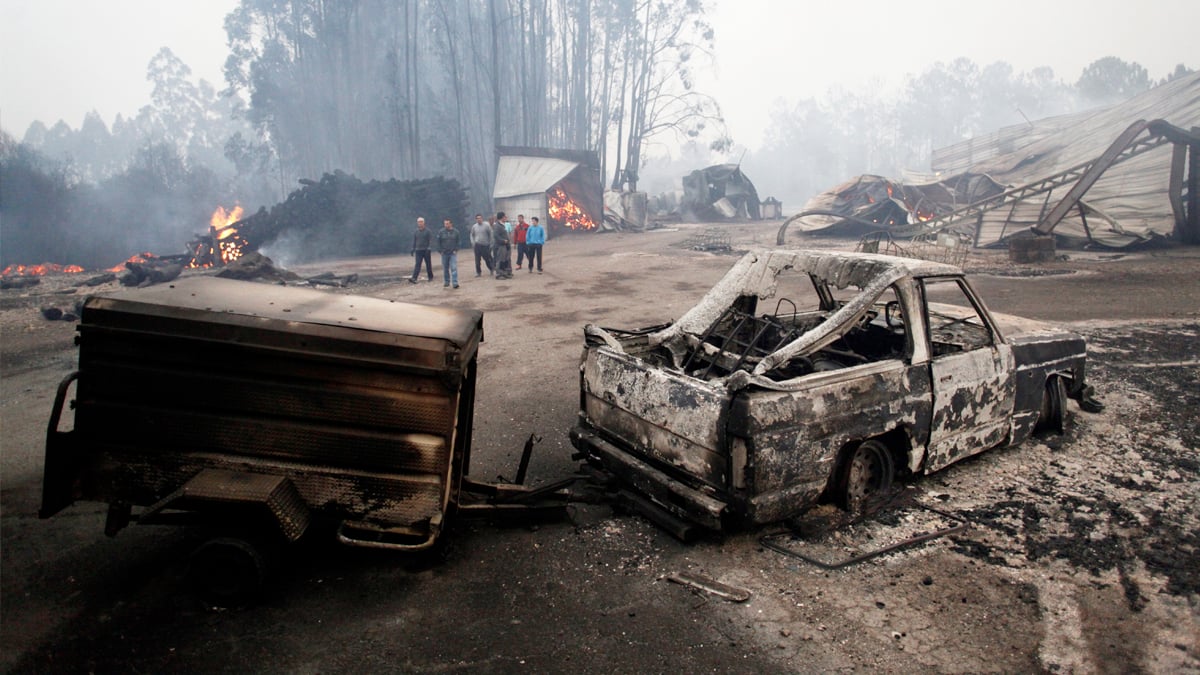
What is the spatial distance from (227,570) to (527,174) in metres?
28.2

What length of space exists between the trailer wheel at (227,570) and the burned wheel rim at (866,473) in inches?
132

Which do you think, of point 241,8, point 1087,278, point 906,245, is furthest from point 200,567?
point 241,8

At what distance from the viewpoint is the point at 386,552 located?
12.4ft

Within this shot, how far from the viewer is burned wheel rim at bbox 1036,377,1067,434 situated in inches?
210

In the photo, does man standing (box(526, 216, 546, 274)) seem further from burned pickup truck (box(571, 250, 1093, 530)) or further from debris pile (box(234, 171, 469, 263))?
burned pickup truck (box(571, 250, 1093, 530))

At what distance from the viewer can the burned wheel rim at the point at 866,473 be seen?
4.12 meters

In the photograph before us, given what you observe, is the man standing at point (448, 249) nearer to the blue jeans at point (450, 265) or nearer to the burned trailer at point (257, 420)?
the blue jeans at point (450, 265)

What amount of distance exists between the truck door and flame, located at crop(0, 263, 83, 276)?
24.9 m

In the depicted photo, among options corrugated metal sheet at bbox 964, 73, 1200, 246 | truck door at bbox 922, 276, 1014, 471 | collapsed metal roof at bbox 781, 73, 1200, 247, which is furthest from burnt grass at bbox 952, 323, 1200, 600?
corrugated metal sheet at bbox 964, 73, 1200, 246

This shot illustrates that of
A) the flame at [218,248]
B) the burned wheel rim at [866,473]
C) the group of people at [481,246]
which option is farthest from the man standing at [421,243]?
the burned wheel rim at [866,473]

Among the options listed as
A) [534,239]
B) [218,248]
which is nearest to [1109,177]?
[534,239]

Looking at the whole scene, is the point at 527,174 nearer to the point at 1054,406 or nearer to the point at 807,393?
the point at 1054,406

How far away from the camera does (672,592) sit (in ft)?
11.4

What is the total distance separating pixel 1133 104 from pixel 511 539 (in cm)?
3057
